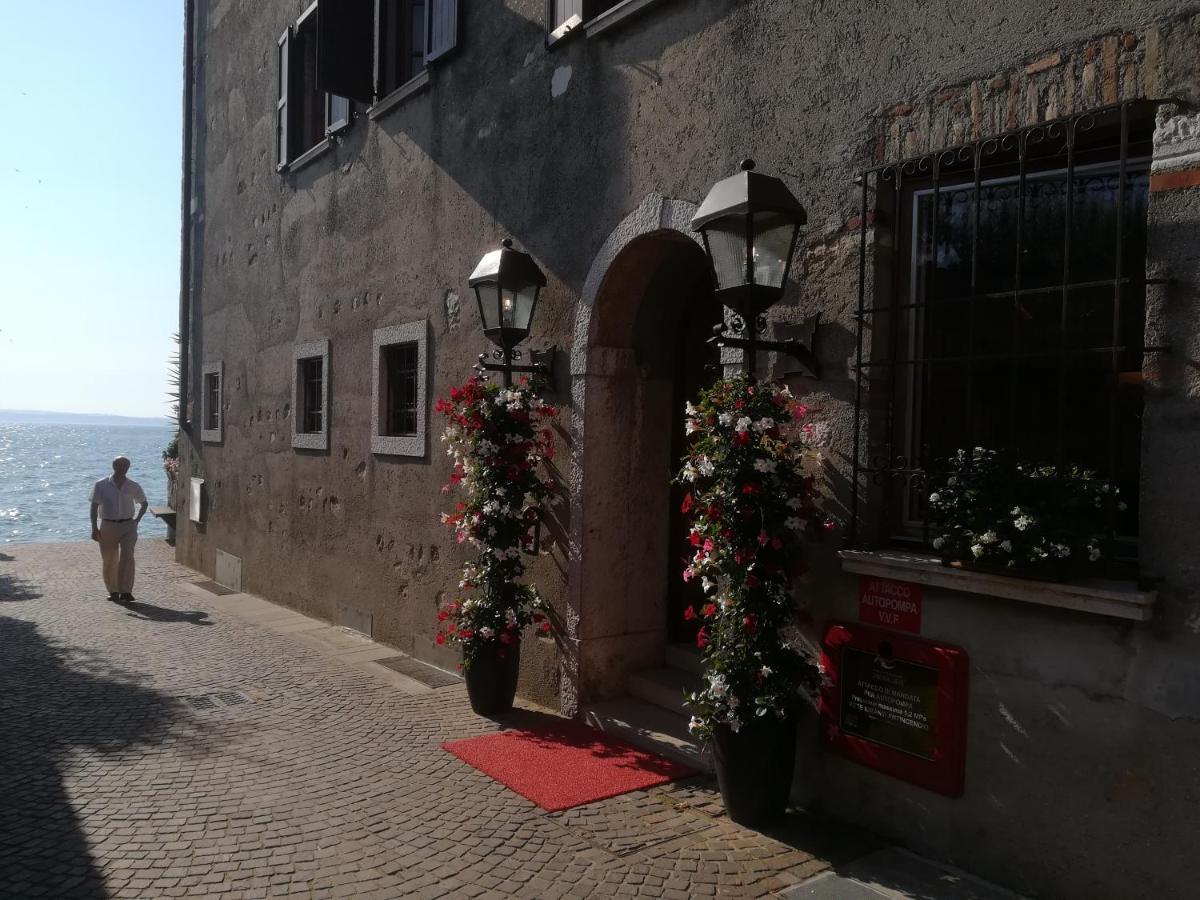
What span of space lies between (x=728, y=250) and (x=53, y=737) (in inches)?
188

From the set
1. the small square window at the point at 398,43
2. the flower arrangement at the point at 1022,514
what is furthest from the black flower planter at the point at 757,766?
the small square window at the point at 398,43

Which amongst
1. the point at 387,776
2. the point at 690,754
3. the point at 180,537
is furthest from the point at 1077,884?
the point at 180,537

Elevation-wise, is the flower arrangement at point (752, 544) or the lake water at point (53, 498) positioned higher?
the flower arrangement at point (752, 544)

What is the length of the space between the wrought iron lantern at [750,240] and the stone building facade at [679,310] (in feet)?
1.15

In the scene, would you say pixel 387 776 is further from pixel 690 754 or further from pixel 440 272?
pixel 440 272

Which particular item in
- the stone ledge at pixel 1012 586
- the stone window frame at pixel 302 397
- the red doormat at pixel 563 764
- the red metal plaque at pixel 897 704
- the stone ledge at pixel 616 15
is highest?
the stone ledge at pixel 616 15

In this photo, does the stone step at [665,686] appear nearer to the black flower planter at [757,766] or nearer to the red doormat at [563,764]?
the red doormat at [563,764]

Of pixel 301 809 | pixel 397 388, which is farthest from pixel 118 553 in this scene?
pixel 301 809

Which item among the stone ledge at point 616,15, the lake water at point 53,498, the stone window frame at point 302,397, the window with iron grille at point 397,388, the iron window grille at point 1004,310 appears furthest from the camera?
the lake water at point 53,498

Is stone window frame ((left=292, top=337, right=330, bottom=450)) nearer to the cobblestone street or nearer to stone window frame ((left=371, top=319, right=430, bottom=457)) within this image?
stone window frame ((left=371, top=319, right=430, bottom=457))

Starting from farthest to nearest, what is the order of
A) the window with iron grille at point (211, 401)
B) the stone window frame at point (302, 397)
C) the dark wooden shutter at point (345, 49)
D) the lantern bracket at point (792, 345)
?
1. the window with iron grille at point (211, 401)
2. the stone window frame at point (302, 397)
3. the dark wooden shutter at point (345, 49)
4. the lantern bracket at point (792, 345)

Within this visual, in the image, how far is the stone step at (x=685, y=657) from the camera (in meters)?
5.91

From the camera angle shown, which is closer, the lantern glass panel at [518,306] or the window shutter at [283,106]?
the lantern glass panel at [518,306]

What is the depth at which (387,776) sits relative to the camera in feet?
15.8
